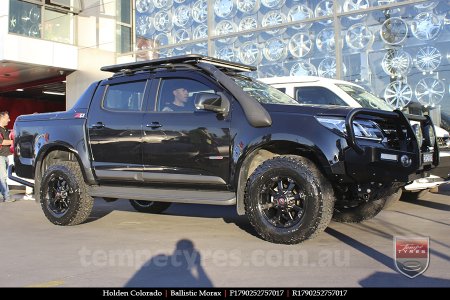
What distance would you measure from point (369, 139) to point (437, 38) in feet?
25.9

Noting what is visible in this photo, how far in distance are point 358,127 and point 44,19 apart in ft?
53.8

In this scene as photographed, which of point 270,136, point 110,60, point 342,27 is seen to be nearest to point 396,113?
point 270,136

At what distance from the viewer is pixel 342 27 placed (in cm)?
1336

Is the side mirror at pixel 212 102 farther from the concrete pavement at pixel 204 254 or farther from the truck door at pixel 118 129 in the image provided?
the concrete pavement at pixel 204 254

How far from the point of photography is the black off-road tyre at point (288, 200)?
5020 millimetres

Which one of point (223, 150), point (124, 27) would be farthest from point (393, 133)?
point (124, 27)

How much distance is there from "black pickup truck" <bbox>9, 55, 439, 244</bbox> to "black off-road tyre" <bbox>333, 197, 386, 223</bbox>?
0.05 ft

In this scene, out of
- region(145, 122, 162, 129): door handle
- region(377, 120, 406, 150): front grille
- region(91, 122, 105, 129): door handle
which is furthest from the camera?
region(91, 122, 105, 129): door handle

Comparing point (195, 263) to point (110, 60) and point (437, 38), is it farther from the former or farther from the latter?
point (110, 60)

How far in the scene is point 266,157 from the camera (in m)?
5.71

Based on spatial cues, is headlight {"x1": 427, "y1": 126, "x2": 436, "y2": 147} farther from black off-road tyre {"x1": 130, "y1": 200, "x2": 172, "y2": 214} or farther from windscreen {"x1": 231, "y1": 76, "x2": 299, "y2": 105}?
black off-road tyre {"x1": 130, "y1": 200, "x2": 172, "y2": 214}

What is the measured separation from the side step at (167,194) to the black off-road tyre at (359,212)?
1.70 meters

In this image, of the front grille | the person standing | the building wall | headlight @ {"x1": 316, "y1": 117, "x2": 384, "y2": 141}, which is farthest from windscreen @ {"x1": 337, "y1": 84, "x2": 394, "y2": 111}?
the building wall

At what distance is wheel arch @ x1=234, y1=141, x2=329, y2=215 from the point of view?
519cm
